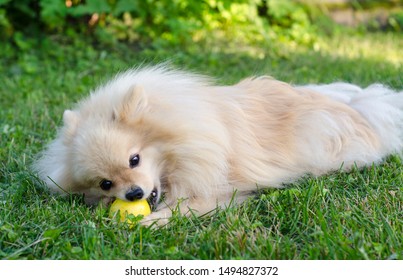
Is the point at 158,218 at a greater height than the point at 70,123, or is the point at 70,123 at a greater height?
the point at 70,123

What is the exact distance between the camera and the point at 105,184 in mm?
2785

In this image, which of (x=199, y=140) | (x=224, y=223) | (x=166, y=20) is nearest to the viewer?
(x=224, y=223)

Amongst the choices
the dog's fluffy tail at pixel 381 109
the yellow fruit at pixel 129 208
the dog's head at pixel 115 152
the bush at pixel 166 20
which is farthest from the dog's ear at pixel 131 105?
the bush at pixel 166 20

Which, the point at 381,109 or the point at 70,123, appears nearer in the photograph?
the point at 70,123

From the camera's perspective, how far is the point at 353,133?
10.9ft

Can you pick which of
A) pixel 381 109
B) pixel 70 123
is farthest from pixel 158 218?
pixel 381 109

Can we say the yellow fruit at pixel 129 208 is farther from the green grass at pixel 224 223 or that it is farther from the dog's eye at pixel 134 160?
the dog's eye at pixel 134 160

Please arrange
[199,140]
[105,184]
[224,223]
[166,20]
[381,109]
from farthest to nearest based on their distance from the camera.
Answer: [166,20] → [381,109] → [199,140] → [105,184] → [224,223]

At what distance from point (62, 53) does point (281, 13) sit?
2.85 m

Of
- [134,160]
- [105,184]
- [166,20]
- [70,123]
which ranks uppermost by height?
[70,123]

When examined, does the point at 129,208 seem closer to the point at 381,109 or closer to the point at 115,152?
the point at 115,152

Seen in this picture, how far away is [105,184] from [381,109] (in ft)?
6.01

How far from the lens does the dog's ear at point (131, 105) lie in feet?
9.22
